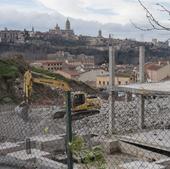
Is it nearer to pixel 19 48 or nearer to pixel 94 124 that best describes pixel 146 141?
pixel 94 124

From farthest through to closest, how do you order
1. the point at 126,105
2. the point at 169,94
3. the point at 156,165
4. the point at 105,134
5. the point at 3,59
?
the point at 3,59
the point at 126,105
the point at 105,134
the point at 169,94
the point at 156,165

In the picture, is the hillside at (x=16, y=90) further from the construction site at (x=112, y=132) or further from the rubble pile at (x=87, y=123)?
the construction site at (x=112, y=132)

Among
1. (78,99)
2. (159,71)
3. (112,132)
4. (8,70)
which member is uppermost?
(8,70)

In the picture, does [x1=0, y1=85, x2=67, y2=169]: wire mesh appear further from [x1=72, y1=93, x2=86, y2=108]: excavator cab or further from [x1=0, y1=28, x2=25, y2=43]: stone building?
[x1=0, y1=28, x2=25, y2=43]: stone building

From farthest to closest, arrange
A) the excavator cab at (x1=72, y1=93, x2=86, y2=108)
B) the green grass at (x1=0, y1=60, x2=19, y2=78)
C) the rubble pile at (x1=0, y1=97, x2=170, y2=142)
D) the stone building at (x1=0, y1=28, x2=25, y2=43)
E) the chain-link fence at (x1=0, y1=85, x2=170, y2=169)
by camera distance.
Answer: the stone building at (x1=0, y1=28, x2=25, y2=43)
the green grass at (x1=0, y1=60, x2=19, y2=78)
the excavator cab at (x1=72, y1=93, x2=86, y2=108)
the rubble pile at (x1=0, y1=97, x2=170, y2=142)
the chain-link fence at (x1=0, y1=85, x2=170, y2=169)

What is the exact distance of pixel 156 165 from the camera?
10617 millimetres

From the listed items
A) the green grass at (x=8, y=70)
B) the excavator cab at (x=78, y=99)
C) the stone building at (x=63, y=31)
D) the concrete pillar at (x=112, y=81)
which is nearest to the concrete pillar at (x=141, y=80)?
the concrete pillar at (x=112, y=81)

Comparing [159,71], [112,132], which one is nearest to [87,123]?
[112,132]

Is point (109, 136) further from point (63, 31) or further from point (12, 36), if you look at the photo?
point (63, 31)

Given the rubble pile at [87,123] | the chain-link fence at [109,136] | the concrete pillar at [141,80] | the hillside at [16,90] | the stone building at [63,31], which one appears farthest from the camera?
the stone building at [63,31]

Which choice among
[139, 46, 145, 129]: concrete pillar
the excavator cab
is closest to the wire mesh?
the excavator cab

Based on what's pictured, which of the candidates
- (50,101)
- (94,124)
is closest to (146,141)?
(94,124)

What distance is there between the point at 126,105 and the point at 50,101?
1089 centimetres

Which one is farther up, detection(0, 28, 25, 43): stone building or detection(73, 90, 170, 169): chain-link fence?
detection(0, 28, 25, 43): stone building
